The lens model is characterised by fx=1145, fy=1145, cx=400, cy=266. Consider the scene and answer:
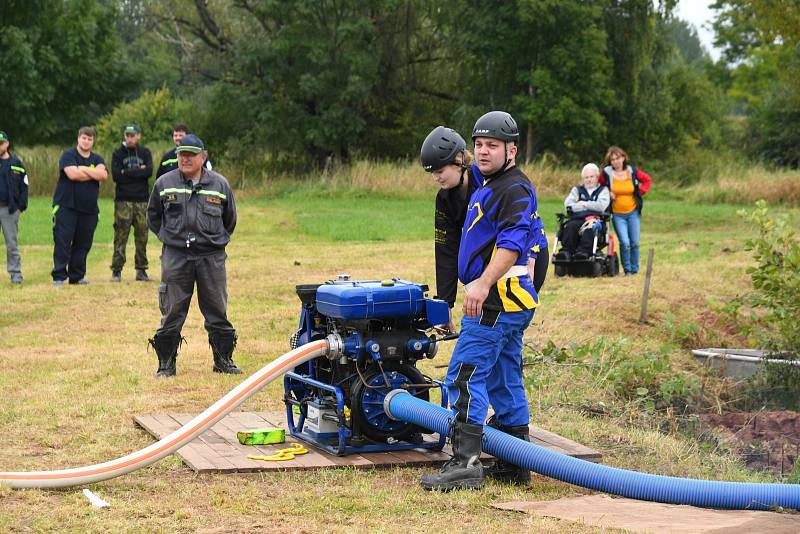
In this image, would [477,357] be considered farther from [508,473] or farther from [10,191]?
[10,191]

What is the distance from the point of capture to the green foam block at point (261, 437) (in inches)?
281

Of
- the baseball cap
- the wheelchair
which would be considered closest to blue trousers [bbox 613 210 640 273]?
the wheelchair

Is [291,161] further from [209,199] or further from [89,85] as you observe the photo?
[209,199]

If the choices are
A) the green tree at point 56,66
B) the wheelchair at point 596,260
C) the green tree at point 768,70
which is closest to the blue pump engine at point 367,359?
the wheelchair at point 596,260

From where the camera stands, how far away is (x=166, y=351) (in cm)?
945

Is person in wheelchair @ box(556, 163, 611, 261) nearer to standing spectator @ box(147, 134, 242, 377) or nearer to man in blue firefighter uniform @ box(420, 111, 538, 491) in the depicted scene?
standing spectator @ box(147, 134, 242, 377)

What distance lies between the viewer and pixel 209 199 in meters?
9.34

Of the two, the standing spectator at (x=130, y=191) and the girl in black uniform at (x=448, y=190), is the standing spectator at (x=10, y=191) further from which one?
the girl in black uniform at (x=448, y=190)

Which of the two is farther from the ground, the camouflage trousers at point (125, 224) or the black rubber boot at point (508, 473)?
the camouflage trousers at point (125, 224)

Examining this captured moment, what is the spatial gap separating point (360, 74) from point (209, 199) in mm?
36474

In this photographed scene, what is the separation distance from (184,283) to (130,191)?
6.30 meters

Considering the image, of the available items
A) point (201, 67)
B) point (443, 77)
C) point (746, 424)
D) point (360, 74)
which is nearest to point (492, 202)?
point (746, 424)

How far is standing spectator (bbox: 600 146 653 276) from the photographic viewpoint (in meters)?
15.9

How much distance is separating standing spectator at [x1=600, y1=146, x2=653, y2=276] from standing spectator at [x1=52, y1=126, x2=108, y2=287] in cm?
686
